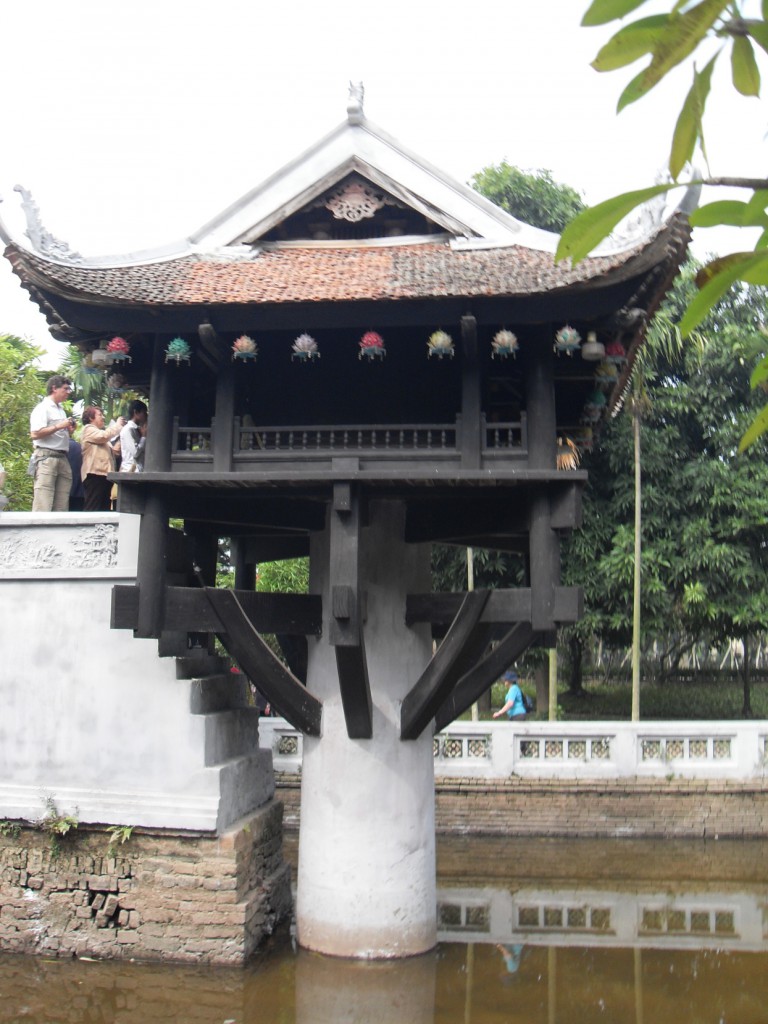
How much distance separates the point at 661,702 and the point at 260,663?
1780 cm

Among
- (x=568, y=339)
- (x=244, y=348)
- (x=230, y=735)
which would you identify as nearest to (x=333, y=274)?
(x=244, y=348)

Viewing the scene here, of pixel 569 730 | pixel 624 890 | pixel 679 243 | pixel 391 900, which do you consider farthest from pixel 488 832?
pixel 679 243

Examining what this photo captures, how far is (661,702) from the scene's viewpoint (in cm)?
2311

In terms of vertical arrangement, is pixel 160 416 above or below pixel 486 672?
above

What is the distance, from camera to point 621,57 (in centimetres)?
147

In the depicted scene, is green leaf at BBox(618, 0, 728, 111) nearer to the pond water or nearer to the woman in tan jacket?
the pond water

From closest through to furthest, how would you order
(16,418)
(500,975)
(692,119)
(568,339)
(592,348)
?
1. (692,119)
2. (568,339)
3. (592,348)
4. (500,975)
5. (16,418)

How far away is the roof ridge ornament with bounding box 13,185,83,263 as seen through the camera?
7.58m

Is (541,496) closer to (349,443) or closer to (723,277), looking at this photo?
(349,443)

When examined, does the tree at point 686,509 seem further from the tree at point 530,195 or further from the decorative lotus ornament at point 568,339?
the decorative lotus ornament at point 568,339

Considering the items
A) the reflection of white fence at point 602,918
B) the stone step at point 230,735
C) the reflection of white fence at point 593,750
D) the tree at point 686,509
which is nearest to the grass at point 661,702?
the tree at point 686,509

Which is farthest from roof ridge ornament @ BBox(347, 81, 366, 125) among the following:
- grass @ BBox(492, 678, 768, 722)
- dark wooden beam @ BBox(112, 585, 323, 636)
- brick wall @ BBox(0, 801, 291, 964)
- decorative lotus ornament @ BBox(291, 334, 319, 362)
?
grass @ BBox(492, 678, 768, 722)

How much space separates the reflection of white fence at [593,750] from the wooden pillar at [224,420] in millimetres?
6627

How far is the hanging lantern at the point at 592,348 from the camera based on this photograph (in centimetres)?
704
